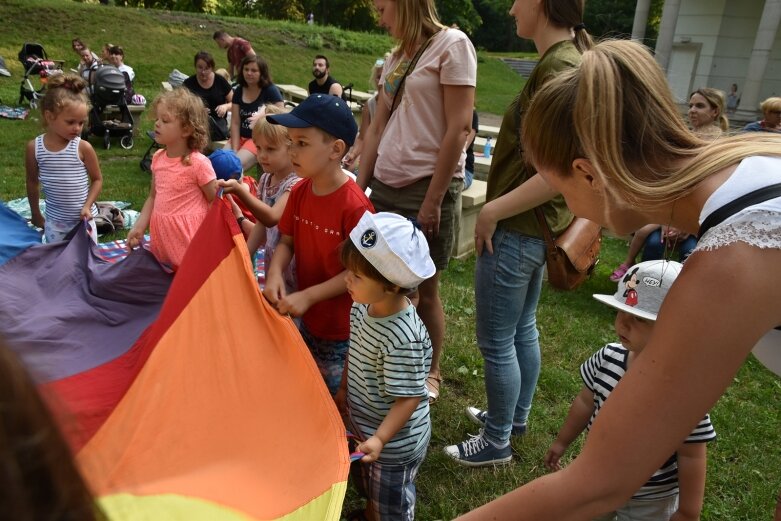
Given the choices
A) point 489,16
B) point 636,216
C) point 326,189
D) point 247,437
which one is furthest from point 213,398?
point 489,16

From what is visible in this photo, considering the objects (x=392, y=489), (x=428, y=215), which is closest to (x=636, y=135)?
(x=392, y=489)

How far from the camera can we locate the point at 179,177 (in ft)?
12.6

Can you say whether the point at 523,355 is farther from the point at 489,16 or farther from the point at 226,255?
the point at 489,16

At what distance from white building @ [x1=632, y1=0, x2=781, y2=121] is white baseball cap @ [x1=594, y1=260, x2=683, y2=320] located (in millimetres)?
22813

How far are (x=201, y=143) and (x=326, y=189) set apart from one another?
1.52m

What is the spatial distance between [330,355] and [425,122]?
1263 mm

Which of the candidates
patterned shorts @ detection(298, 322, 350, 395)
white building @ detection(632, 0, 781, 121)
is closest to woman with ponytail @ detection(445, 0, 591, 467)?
patterned shorts @ detection(298, 322, 350, 395)

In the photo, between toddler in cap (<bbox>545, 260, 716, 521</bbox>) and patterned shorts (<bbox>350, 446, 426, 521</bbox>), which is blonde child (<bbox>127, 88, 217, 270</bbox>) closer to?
patterned shorts (<bbox>350, 446, 426, 521</bbox>)

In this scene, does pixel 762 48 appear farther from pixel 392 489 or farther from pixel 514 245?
pixel 392 489

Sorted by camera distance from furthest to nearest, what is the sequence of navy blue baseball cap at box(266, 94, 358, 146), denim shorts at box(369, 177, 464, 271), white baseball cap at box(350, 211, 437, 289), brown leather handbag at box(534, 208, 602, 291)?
denim shorts at box(369, 177, 464, 271)
navy blue baseball cap at box(266, 94, 358, 146)
brown leather handbag at box(534, 208, 602, 291)
white baseball cap at box(350, 211, 437, 289)

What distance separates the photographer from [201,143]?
3.87 m

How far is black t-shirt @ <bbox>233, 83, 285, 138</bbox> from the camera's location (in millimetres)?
7027

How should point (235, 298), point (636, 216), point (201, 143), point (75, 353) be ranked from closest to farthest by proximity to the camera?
point (636, 216) < point (235, 298) < point (75, 353) < point (201, 143)

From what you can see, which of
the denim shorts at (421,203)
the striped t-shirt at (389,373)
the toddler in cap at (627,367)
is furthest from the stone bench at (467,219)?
the toddler in cap at (627,367)
